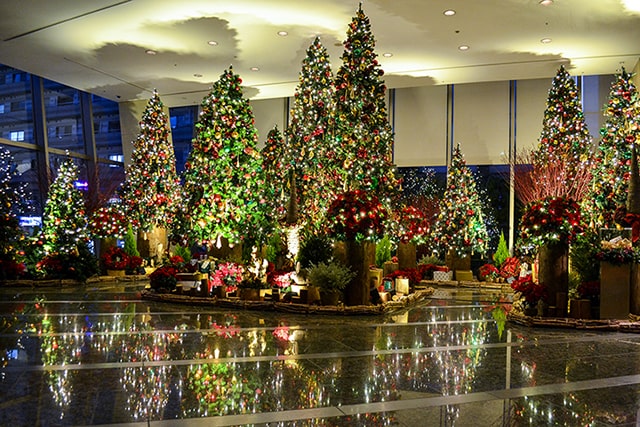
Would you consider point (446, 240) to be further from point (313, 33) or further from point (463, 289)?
point (313, 33)

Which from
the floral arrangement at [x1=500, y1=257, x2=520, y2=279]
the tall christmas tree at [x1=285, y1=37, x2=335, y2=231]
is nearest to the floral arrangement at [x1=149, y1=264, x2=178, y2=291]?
the tall christmas tree at [x1=285, y1=37, x2=335, y2=231]

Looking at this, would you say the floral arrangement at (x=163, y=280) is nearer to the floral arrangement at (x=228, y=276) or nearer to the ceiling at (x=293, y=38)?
the floral arrangement at (x=228, y=276)

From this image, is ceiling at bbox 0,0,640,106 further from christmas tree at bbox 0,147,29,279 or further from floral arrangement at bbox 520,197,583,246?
floral arrangement at bbox 520,197,583,246

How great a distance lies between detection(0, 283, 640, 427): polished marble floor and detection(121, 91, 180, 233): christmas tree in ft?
26.5

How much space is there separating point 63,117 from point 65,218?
19.4ft

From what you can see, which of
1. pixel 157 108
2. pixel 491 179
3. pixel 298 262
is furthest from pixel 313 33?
pixel 491 179

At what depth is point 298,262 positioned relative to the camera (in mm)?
9781

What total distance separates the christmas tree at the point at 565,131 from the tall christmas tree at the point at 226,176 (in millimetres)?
7518

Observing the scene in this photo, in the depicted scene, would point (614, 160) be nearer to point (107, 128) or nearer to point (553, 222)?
point (553, 222)

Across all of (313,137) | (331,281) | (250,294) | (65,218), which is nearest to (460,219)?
(313,137)

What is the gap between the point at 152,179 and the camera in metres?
16.5

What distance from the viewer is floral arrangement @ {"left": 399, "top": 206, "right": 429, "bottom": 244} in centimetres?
1426

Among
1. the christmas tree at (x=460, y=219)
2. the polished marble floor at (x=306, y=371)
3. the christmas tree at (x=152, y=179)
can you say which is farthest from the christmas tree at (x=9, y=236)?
the christmas tree at (x=460, y=219)

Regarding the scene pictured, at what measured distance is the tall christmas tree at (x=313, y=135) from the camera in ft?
42.1
